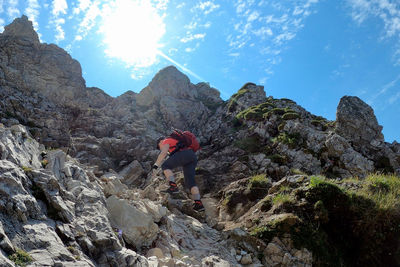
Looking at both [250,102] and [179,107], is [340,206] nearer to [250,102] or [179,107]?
[250,102]

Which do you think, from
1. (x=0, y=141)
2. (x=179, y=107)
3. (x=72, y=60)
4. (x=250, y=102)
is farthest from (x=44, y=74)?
(x=0, y=141)

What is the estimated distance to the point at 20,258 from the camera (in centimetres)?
340

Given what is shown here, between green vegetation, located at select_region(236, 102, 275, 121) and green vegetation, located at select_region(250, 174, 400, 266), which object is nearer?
green vegetation, located at select_region(250, 174, 400, 266)

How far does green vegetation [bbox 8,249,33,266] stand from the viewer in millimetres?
3303

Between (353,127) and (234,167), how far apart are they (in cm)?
1646

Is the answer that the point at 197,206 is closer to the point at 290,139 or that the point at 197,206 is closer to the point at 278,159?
the point at 278,159

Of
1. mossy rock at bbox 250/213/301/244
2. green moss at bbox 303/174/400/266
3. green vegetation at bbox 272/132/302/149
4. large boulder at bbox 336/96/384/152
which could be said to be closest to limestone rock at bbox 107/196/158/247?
mossy rock at bbox 250/213/301/244

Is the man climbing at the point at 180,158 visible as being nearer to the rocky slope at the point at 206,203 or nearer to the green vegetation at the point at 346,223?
the rocky slope at the point at 206,203

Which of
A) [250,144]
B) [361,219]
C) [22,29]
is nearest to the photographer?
[361,219]

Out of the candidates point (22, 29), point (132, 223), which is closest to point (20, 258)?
point (132, 223)

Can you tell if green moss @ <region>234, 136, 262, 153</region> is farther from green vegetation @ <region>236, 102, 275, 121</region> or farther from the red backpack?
the red backpack

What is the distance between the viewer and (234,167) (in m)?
18.8

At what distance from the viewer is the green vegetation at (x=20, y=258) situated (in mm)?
3303

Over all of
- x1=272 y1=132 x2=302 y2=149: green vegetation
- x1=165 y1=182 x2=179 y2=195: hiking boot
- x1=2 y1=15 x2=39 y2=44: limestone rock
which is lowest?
x1=165 y1=182 x2=179 y2=195: hiking boot
